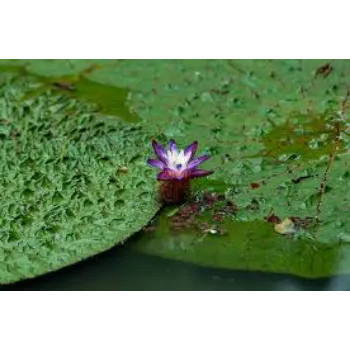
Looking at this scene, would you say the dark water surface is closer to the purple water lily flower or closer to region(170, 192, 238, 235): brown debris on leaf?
region(170, 192, 238, 235): brown debris on leaf

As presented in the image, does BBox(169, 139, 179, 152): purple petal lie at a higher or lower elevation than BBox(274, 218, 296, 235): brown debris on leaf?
higher

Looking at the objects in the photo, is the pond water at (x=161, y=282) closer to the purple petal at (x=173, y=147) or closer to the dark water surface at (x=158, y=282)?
the dark water surface at (x=158, y=282)

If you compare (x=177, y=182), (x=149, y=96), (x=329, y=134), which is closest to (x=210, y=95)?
(x=149, y=96)

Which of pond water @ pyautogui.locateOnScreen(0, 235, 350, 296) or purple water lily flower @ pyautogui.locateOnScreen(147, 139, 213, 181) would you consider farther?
purple water lily flower @ pyautogui.locateOnScreen(147, 139, 213, 181)

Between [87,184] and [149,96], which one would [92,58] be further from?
[87,184]

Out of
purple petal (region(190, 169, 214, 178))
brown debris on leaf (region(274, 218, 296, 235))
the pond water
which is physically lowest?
the pond water

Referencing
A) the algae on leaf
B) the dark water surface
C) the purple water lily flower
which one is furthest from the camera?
the purple water lily flower

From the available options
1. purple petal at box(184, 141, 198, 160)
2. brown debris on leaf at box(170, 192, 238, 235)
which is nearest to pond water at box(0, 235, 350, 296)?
brown debris on leaf at box(170, 192, 238, 235)
